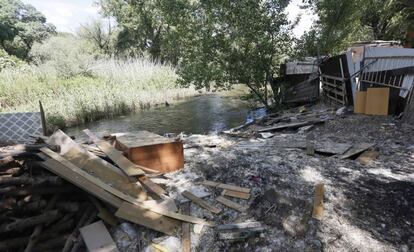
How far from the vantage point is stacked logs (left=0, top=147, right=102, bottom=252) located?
88.9 inches

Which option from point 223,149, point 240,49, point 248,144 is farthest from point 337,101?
point 223,149

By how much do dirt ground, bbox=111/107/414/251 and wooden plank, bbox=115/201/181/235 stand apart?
0.08m

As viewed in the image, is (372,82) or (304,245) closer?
(304,245)

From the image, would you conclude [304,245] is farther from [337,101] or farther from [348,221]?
[337,101]

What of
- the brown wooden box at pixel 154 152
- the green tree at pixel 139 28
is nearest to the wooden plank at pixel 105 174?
the brown wooden box at pixel 154 152

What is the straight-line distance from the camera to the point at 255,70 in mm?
8328

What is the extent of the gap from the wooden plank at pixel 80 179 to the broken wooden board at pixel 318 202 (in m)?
1.70

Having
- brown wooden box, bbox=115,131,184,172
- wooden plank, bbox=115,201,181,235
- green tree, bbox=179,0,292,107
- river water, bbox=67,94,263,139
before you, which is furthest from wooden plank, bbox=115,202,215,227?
green tree, bbox=179,0,292,107

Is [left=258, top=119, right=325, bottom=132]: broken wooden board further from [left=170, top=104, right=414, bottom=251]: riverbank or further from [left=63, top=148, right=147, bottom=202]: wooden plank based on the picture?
[left=63, top=148, right=147, bottom=202]: wooden plank

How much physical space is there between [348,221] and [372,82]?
439 cm

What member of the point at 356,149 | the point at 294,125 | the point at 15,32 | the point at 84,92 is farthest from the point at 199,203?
the point at 15,32

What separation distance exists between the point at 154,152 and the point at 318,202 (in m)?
1.81

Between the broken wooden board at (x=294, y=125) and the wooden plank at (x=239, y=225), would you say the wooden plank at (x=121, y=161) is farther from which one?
the broken wooden board at (x=294, y=125)

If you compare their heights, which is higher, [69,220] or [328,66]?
[328,66]
